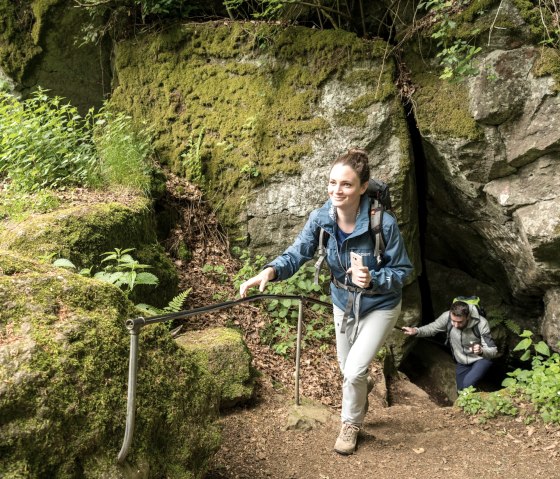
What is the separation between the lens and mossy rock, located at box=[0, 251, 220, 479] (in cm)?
244

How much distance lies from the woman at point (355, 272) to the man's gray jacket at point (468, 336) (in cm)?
315

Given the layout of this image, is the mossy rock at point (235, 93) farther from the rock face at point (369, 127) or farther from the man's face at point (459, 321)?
the man's face at point (459, 321)

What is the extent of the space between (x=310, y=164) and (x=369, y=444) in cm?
411

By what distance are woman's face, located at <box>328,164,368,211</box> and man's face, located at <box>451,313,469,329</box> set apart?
3805 mm

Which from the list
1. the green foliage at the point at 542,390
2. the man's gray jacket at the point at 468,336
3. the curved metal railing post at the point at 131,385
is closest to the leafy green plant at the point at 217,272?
the man's gray jacket at the point at 468,336

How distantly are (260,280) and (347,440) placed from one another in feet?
5.27

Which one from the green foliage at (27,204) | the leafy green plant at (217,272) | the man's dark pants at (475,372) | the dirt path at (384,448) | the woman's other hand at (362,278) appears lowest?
the man's dark pants at (475,372)

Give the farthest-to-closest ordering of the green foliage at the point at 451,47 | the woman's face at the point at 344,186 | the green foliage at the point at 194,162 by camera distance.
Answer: the green foliage at the point at 194,162 < the green foliage at the point at 451,47 < the woman's face at the point at 344,186

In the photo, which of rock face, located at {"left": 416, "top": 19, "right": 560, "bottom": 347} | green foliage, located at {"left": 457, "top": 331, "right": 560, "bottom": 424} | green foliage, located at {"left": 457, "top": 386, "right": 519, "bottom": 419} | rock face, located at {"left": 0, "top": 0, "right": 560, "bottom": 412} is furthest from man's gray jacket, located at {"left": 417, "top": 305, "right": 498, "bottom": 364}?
green foliage, located at {"left": 457, "top": 386, "right": 519, "bottom": 419}

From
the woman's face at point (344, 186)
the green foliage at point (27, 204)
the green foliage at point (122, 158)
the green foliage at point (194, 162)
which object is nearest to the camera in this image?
the woman's face at point (344, 186)

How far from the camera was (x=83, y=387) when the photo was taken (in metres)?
2.62

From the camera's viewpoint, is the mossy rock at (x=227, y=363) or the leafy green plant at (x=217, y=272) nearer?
the mossy rock at (x=227, y=363)

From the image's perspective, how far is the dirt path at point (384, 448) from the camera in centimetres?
417

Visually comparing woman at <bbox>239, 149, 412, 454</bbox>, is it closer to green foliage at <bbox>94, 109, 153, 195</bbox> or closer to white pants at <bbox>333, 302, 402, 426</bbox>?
white pants at <bbox>333, 302, 402, 426</bbox>
